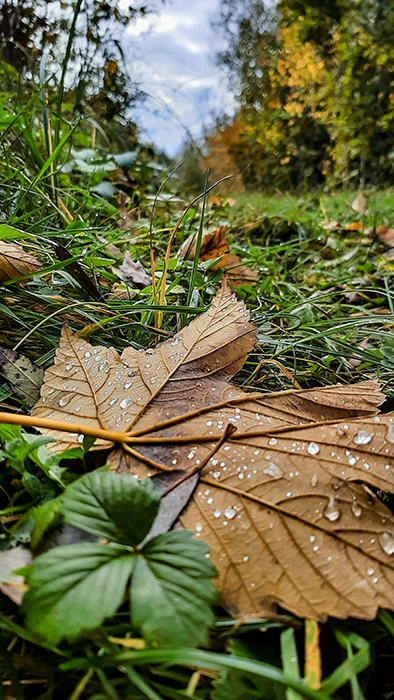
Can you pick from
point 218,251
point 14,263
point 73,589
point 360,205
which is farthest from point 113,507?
point 360,205

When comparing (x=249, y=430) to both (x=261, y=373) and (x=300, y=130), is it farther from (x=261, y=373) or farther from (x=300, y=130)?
(x=300, y=130)

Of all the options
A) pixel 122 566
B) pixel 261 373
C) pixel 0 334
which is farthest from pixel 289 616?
pixel 0 334

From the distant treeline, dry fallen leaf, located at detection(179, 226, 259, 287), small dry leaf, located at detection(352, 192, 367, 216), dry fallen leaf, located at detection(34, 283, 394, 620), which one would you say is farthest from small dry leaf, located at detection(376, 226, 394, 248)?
the distant treeline

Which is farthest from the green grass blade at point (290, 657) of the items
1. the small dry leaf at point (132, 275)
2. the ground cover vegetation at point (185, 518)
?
the small dry leaf at point (132, 275)

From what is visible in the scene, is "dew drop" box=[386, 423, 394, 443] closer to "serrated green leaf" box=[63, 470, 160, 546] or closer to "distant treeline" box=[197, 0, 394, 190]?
"serrated green leaf" box=[63, 470, 160, 546]

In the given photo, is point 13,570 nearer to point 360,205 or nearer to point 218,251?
point 218,251

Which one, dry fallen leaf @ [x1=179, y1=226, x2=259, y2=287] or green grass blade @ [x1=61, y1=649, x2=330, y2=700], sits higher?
dry fallen leaf @ [x1=179, y1=226, x2=259, y2=287]
